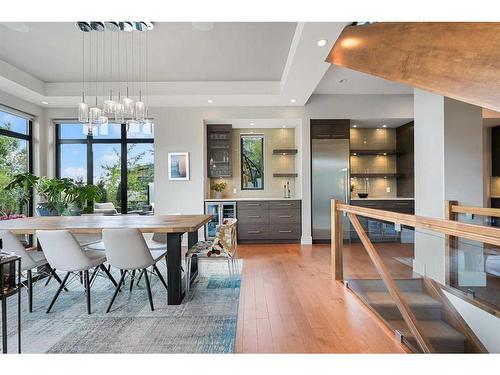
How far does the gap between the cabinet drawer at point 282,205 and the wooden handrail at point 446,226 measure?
9.33 ft

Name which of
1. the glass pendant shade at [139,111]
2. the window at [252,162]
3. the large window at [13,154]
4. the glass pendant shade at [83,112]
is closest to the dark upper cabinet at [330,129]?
the window at [252,162]

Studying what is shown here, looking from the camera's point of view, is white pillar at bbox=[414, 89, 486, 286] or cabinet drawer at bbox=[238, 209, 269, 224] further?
cabinet drawer at bbox=[238, 209, 269, 224]

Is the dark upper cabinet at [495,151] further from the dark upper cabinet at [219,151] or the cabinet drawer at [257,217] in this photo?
the dark upper cabinet at [219,151]

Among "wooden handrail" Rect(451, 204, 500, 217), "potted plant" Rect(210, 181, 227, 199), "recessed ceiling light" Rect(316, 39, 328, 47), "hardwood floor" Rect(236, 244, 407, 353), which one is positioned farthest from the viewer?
"potted plant" Rect(210, 181, 227, 199)

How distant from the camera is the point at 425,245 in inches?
110

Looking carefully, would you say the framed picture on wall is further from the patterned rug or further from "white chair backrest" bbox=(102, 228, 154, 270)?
"white chair backrest" bbox=(102, 228, 154, 270)

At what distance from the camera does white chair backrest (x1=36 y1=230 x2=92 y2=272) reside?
8.93 ft

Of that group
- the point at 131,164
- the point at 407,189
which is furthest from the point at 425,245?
the point at 131,164

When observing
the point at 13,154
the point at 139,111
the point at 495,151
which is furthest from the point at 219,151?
the point at 495,151

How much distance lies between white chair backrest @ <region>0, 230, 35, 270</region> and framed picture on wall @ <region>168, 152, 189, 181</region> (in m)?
3.30

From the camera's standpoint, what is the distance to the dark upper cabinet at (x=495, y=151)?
6.51 m

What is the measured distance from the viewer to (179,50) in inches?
168

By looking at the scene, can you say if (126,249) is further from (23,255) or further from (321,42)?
(321,42)

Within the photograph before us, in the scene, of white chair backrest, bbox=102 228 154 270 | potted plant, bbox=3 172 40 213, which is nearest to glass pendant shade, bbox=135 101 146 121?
white chair backrest, bbox=102 228 154 270
